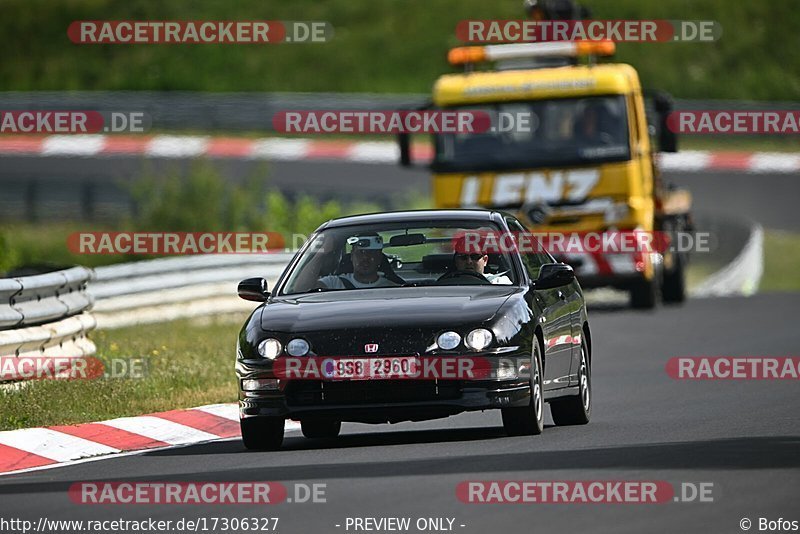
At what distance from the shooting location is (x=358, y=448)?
11859 mm

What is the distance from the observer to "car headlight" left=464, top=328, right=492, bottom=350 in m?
11.5

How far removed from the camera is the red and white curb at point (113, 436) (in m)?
12.0

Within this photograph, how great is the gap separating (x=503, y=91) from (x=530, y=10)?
12.2 ft

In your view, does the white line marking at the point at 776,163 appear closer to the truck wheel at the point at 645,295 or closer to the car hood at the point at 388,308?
the truck wheel at the point at 645,295

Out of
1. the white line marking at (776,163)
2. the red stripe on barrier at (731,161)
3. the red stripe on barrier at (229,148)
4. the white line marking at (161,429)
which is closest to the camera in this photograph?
the white line marking at (161,429)

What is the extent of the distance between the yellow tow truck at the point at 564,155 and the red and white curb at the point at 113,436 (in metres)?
10.5

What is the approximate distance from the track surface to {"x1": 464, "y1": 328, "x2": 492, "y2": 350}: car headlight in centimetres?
58

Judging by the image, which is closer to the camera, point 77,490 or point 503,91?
point 77,490

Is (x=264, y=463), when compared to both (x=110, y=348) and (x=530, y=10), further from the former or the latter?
(x=530, y=10)

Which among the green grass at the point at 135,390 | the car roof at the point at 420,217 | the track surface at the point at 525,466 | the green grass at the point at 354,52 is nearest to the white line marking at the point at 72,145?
the green grass at the point at 354,52

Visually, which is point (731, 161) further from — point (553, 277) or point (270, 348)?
point (270, 348)

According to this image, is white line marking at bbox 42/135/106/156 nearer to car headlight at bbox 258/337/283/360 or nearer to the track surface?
the track surface

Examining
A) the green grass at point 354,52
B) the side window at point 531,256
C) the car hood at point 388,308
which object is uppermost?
the green grass at point 354,52

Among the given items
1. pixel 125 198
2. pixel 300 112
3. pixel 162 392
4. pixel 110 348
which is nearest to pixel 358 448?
pixel 162 392
